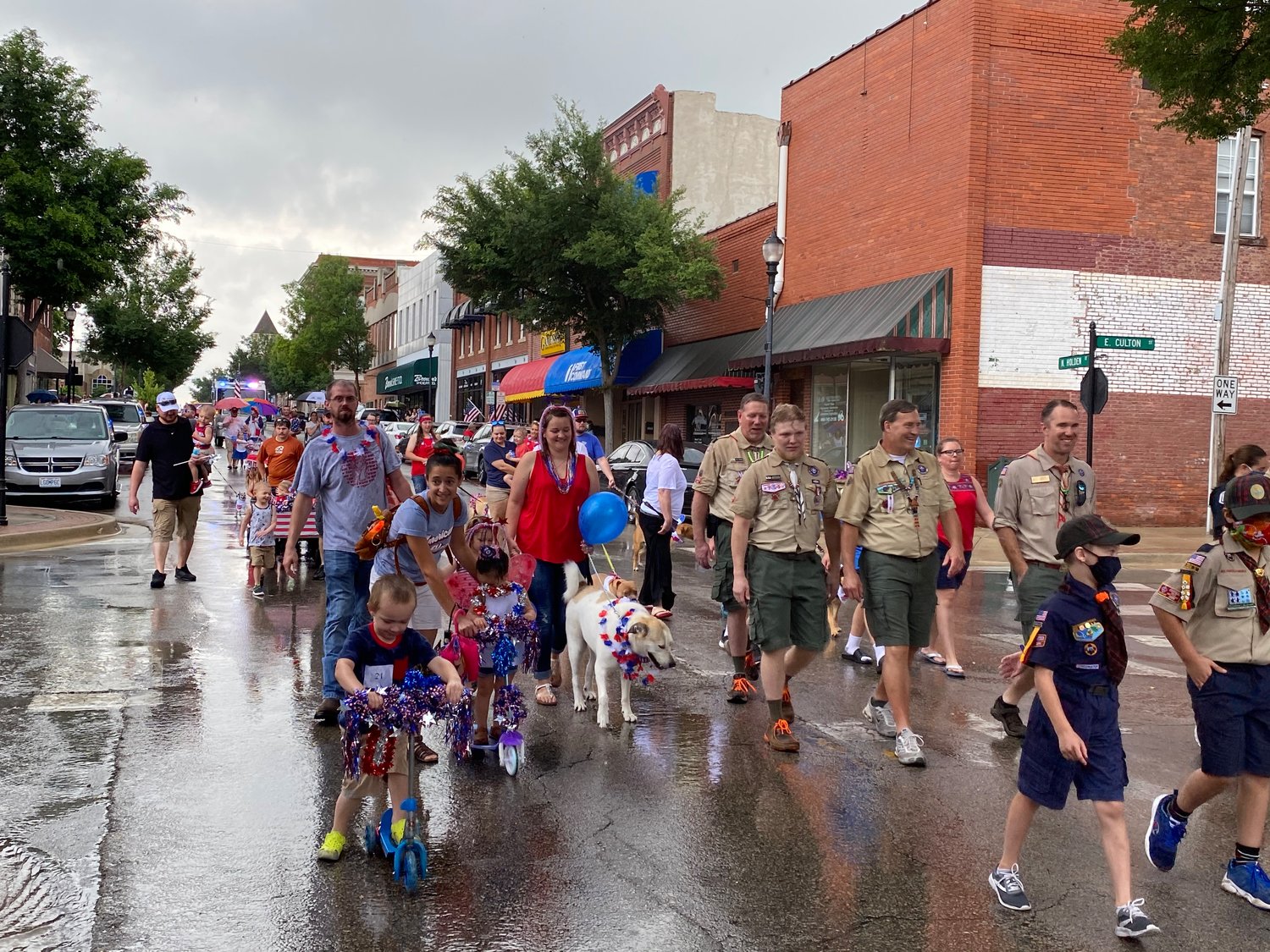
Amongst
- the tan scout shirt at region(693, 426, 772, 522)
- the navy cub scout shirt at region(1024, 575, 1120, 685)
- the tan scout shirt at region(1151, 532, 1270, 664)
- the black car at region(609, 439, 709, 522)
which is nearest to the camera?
the navy cub scout shirt at region(1024, 575, 1120, 685)

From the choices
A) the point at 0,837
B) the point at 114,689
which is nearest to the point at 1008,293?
the point at 114,689

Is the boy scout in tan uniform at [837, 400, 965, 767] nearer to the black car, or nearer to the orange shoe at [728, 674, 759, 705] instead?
the orange shoe at [728, 674, 759, 705]

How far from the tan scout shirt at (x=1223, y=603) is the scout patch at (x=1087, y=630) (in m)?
0.52

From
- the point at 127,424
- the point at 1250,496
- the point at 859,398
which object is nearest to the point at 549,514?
the point at 1250,496

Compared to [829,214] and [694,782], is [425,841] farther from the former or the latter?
[829,214]

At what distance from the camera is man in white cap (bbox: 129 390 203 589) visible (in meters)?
11.4

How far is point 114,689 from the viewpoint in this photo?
739 centimetres

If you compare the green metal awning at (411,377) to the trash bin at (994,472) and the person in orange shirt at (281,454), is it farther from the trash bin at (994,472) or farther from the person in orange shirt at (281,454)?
the person in orange shirt at (281,454)

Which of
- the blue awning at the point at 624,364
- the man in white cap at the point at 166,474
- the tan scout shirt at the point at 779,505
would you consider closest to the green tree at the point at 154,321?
the blue awning at the point at 624,364

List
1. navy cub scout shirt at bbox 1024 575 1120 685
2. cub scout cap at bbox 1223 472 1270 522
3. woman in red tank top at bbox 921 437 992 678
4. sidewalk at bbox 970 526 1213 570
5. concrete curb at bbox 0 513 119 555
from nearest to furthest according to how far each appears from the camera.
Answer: navy cub scout shirt at bbox 1024 575 1120 685
cub scout cap at bbox 1223 472 1270 522
woman in red tank top at bbox 921 437 992 678
concrete curb at bbox 0 513 119 555
sidewalk at bbox 970 526 1213 570

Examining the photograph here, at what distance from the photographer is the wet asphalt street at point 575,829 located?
4098 mm

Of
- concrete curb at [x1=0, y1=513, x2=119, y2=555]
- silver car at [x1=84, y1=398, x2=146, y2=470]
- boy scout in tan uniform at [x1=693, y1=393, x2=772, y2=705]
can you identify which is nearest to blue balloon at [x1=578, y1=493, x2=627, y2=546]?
boy scout in tan uniform at [x1=693, y1=393, x2=772, y2=705]

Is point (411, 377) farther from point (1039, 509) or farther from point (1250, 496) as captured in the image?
point (1250, 496)

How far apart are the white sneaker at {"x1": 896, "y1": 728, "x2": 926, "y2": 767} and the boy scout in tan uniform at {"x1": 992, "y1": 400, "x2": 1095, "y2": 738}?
80cm
